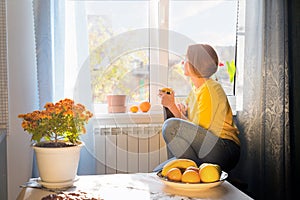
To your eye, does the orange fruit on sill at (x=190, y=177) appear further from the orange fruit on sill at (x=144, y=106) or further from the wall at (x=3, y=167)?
the orange fruit on sill at (x=144, y=106)

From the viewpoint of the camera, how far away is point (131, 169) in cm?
287

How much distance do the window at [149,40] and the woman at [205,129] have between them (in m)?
0.45

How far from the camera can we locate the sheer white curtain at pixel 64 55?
99.0 inches

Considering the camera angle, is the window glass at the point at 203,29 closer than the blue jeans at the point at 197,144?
No

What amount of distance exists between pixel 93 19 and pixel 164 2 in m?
0.53

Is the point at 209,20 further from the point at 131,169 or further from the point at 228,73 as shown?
the point at 131,169

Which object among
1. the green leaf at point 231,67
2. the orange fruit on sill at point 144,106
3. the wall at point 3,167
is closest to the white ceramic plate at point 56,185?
the wall at point 3,167

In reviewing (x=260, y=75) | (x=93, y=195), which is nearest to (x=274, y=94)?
(x=260, y=75)

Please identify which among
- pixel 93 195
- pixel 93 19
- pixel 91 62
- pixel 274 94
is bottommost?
pixel 93 195

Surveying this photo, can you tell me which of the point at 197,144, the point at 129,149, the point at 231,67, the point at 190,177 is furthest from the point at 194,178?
the point at 231,67

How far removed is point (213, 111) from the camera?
2.50 meters

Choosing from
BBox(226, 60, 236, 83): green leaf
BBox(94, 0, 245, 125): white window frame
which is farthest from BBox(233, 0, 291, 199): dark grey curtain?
BBox(226, 60, 236, 83): green leaf

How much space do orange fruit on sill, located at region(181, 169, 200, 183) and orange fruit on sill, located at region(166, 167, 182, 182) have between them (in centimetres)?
2

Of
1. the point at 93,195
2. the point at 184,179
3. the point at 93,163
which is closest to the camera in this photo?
the point at 93,195
